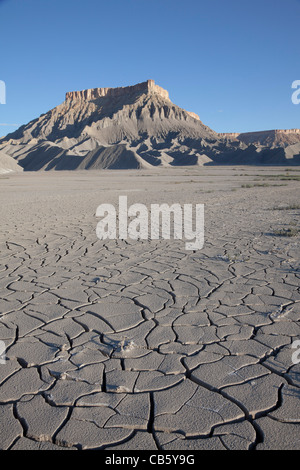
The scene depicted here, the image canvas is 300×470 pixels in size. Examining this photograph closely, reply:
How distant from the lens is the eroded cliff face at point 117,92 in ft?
334

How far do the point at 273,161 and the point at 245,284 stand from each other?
6504 centimetres

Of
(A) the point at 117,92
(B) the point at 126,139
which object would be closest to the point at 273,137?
(A) the point at 117,92

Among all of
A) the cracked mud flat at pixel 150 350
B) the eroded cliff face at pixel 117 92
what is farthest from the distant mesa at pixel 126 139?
the cracked mud flat at pixel 150 350

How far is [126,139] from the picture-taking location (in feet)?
279

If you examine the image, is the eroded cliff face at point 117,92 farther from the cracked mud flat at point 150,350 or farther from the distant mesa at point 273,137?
the cracked mud flat at point 150,350

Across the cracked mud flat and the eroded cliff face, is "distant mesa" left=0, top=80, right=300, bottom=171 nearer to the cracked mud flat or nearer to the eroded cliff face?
the eroded cliff face

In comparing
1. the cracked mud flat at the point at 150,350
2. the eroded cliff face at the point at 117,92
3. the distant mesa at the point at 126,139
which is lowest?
the cracked mud flat at the point at 150,350

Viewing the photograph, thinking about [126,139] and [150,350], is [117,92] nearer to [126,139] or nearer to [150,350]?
[126,139]

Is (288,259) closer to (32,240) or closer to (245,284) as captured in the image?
(245,284)

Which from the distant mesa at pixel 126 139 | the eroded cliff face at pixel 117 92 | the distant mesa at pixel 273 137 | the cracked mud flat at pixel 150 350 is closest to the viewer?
the cracked mud flat at pixel 150 350

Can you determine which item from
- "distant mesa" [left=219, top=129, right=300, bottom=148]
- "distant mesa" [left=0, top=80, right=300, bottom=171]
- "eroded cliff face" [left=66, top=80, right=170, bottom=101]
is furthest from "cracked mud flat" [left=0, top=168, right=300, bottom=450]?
"distant mesa" [left=219, top=129, right=300, bottom=148]

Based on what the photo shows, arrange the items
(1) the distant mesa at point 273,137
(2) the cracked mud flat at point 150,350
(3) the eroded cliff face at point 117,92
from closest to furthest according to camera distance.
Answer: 1. (2) the cracked mud flat at point 150,350
2. (3) the eroded cliff face at point 117,92
3. (1) the distant mesa at point 273,137

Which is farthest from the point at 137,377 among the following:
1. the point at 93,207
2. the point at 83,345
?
the point at 93,207

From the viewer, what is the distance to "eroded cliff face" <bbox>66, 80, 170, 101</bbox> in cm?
10194
